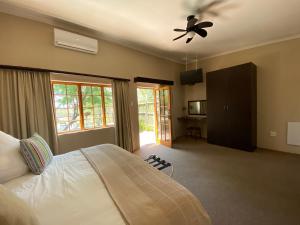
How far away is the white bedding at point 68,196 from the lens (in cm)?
83

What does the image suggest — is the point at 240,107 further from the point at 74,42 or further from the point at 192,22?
the point at 74,42

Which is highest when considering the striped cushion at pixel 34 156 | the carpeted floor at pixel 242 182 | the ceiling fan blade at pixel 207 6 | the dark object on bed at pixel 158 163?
the ceiling fan blade at pixel 207 6

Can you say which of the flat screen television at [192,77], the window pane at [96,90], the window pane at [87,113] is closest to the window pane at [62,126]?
the window pane at [87,113]

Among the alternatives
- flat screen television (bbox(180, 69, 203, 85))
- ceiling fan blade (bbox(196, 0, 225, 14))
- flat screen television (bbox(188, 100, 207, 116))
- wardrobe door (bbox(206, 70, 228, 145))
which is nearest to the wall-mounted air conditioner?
ceiling fan blade (bbox(196, 0, 225, 14))

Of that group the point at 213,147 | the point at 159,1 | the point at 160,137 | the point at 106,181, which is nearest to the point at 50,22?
the point at 159,1

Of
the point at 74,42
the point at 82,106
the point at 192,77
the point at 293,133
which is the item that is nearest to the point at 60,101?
the point at 82,106

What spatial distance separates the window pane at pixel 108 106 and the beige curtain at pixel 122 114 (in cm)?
28

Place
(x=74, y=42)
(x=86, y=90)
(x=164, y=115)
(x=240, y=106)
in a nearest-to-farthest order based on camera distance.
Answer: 1. (x=74, y=42)
2. (x=86, y=90)
3. (x=240, y=106)
4. (x=164, y=115)

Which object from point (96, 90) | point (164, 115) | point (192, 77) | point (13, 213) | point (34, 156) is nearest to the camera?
point (13, 213)

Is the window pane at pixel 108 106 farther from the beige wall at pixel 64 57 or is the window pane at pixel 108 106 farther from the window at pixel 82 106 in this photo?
the beige wall at pixel 64 57

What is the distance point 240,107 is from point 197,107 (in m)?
1.55

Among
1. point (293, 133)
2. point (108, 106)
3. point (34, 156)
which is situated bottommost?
point (293, 133)

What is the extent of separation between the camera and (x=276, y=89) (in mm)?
3586

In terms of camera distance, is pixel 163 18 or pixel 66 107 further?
pixel 66 107
